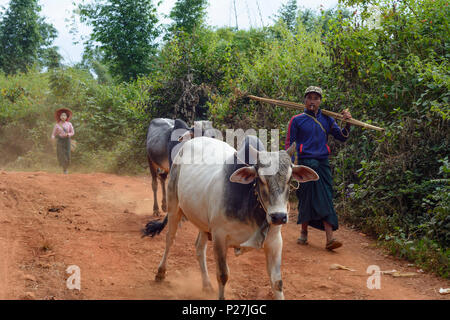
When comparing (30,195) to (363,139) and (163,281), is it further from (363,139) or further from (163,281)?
(363,139)

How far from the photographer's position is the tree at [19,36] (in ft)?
72.4

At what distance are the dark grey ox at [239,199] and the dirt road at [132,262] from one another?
0.66 m

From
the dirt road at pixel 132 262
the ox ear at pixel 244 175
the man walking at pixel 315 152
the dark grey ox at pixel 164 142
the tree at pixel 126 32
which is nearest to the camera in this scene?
the ox ear at pixel 244 175

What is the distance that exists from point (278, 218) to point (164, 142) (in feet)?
15.0

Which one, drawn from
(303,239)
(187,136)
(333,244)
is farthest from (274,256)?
(187,136)

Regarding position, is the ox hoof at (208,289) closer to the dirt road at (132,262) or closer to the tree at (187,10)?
the dirt road at (132,262)

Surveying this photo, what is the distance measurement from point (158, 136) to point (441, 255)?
491 centimetres

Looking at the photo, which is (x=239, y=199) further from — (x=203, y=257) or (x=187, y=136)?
(x=187, y=136)

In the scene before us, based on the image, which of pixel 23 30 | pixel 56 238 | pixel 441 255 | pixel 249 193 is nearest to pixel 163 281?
pixel 249 193

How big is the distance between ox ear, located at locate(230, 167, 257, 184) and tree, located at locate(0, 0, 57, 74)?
70.3 feet

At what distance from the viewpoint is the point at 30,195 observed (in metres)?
7.98

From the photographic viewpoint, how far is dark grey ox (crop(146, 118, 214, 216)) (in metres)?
6.54

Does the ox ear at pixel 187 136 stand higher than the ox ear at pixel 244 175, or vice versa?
the ox ear at pixel 187 136

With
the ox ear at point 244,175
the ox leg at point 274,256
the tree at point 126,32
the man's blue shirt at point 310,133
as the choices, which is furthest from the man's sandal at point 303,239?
the tree at point 126,32
